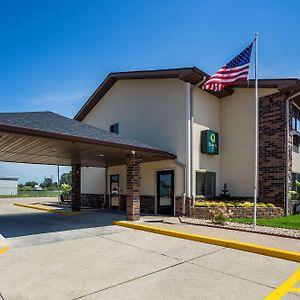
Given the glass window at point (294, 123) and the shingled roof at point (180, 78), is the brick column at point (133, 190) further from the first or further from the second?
the glass window at point (294, 123)

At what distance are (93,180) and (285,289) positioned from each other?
1657 cm

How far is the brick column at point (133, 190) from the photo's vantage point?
12.1 m

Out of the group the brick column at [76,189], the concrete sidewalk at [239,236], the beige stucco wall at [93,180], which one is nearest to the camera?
the concrete sidewalk at [239,236]

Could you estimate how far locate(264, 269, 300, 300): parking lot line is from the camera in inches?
179

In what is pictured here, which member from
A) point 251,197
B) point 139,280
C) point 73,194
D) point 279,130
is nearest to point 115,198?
point 73,194

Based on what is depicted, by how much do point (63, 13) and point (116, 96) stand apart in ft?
26.5

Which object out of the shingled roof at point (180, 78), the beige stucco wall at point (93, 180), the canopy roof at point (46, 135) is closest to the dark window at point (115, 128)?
the shingled roof at point (180, 78)

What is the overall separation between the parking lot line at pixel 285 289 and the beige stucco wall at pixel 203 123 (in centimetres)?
816

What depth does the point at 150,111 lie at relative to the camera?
617 inches

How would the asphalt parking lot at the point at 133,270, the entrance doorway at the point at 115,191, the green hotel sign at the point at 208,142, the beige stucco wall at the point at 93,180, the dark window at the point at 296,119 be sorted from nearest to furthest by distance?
the asphalt parking lot at the point at 133,270 < the green hotel sign at the point at 208,142 < the dark window at the point at 296,119 < the entrance doorway at the point at 115,191 < the beige stucco wall at the point at 93,180

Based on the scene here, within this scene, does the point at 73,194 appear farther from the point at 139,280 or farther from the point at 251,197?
the point at 139,280

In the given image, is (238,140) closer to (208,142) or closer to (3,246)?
(208,142)

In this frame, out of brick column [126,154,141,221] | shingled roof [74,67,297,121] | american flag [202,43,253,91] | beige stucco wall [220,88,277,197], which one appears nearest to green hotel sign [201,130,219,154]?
beige stucco wall [220,88,277,197]

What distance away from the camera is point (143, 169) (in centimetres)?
1580
